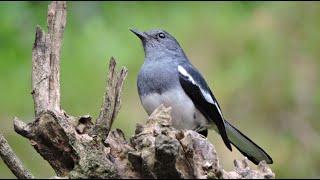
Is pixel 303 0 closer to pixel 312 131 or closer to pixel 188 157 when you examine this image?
pixel 312 131

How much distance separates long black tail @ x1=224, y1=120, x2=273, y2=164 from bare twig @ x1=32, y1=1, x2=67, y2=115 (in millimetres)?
1728

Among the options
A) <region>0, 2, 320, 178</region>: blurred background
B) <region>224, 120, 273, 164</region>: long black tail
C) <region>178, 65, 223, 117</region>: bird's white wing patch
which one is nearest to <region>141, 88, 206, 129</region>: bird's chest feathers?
<region>178, 65, 223, 117</region>: bird's white wing patch

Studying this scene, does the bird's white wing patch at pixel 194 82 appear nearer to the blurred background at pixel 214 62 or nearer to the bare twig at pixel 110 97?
the blurred background at pixel 214 62

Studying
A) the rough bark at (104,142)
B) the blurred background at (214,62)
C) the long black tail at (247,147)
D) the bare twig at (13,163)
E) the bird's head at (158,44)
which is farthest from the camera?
the blurred background at (214,62)

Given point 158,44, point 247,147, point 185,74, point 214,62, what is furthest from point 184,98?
point 214,62

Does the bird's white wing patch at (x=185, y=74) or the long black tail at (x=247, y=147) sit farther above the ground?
the bird's white wing patch at (x=185, y=74)

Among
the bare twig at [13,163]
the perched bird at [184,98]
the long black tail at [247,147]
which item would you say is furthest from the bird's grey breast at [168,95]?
the bare twig at [13,163]

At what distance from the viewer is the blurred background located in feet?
21.8

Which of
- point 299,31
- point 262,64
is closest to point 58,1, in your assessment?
point 262,64

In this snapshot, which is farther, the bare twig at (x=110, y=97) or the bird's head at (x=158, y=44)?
the bird's head at (x=158, y=44)

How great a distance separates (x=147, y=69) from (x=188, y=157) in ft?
6.33

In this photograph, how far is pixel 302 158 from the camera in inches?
297

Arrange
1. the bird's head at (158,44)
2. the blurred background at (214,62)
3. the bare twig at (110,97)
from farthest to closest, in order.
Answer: the blurred background at (214,62) < the bird's head at (158,44) < the bare twig at (110,97)

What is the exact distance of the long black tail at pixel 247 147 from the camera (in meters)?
5.23
